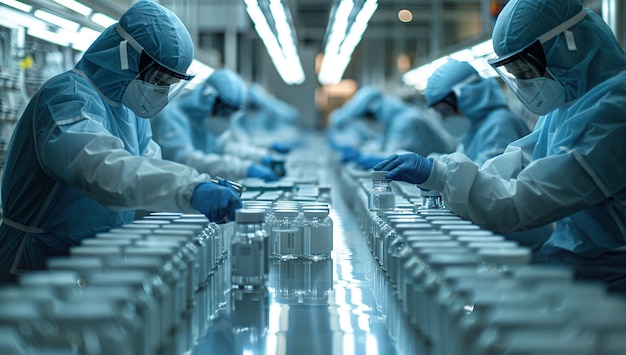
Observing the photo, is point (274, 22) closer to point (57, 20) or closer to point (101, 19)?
point (101, 19)

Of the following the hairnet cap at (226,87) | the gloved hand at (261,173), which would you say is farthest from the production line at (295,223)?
the hairnet cap at (226,87)

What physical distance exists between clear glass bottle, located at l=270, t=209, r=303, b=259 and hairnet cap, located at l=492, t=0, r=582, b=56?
1090mm

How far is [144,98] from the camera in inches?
112

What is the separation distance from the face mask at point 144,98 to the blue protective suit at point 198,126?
2395mm

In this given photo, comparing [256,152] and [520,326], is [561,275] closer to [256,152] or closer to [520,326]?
[520,326]

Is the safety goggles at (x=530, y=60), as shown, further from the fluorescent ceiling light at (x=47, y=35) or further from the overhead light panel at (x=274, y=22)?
the fluorescent ceiling light at (x=47, y=35)

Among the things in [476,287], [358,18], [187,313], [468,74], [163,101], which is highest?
[358,18]

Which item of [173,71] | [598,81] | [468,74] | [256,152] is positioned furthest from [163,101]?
[256,152]

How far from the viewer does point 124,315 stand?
4.22ft

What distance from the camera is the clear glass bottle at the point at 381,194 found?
9.20 feet

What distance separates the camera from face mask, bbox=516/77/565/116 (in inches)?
104

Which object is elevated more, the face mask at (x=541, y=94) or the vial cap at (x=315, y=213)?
the face mask at (x=541, y=94)

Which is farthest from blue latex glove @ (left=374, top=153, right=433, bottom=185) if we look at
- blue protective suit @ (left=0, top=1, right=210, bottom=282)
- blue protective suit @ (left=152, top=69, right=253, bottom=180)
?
blue protective suit @ (left=152, top=69, right=253, bottom=180)

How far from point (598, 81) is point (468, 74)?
6.98ft
